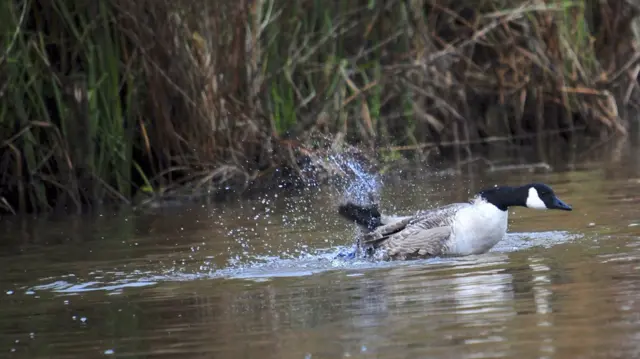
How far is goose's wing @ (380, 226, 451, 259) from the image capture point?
28.0ft

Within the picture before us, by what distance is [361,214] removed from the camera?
9188 millimetres

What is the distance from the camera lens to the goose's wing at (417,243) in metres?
8.52

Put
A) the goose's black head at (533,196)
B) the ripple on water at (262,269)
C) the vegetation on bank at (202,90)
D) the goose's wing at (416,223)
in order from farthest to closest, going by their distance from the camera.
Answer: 1. the vegetation on bank at (202,90)
2. the goose's black head at (533,196)
3. the goose's wing at (416,223)
4. the ripple on water at (262,269)

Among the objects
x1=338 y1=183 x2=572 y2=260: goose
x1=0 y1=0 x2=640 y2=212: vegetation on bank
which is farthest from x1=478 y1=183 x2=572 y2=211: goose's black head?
x1=0 y1=0 x2=640 y2=212: vegetation on bank

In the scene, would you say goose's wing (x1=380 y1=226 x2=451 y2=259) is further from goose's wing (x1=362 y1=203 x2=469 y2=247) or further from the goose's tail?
the goose's tail

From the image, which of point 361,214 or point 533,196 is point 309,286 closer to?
point 361,214

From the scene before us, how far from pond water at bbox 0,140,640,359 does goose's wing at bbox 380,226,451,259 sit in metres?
0.23

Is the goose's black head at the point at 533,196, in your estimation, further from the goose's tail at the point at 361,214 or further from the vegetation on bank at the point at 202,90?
the vegetation on bank at the point at 202,90

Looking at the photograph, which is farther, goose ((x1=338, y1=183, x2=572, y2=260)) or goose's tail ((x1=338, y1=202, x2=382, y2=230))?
goose's tail ((x1=338, y1=202, x2=382, y2=230))

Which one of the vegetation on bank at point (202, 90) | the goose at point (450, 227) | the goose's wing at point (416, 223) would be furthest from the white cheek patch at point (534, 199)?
the vegetation on bank at point (202, 90)

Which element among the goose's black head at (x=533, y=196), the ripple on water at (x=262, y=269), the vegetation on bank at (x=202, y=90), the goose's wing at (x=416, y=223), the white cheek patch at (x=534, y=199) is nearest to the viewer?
the ripple on water at (x=262, y=269)

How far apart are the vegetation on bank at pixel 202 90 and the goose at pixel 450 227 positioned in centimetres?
322

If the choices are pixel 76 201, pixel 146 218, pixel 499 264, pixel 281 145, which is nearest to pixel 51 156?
pixel 76 201

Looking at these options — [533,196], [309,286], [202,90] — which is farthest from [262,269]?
[202,90]
